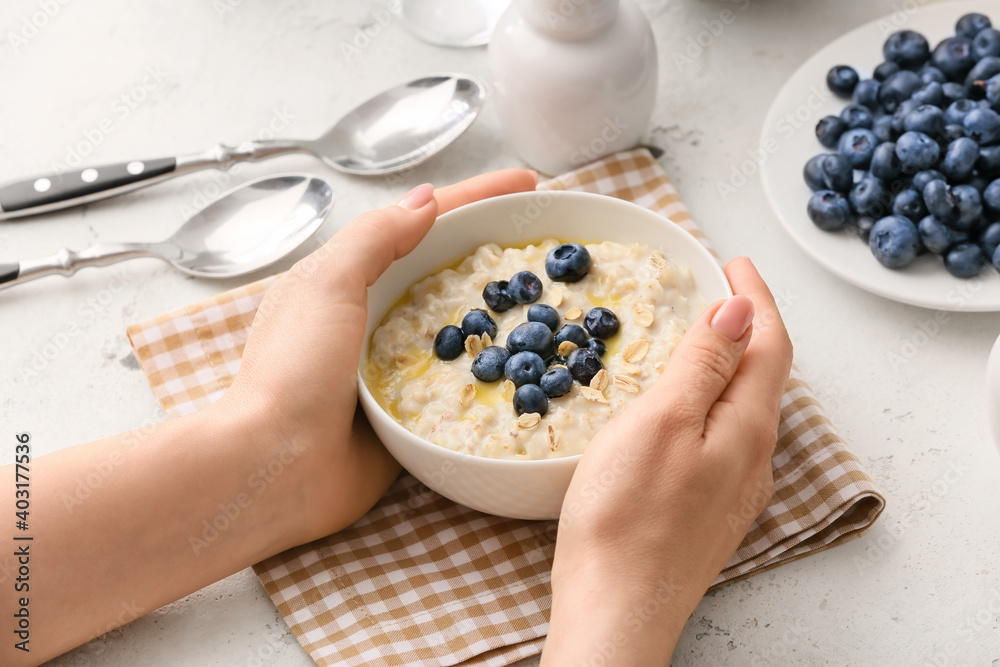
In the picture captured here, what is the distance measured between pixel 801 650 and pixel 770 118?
82 cm

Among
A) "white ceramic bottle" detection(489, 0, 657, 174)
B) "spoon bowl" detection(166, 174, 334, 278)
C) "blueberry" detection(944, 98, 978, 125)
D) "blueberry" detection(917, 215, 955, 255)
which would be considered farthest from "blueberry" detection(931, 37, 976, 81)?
"spoon bowl" detection(166, 174, 334, 278)

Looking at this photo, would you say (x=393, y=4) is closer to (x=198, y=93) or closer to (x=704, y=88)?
(x=198, y=93)

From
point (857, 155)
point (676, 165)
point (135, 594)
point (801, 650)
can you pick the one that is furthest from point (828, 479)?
point (135, 594)

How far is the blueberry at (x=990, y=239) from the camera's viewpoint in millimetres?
1186

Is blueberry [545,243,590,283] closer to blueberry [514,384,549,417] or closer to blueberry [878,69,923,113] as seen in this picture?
blueberry [514,384,549,417]

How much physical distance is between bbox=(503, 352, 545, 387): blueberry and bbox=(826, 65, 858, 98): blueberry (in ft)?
2.57

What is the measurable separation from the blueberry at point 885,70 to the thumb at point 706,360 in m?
0.70

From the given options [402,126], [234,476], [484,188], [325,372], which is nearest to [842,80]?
[484,188]

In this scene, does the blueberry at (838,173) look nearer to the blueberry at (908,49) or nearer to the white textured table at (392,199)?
the white textured table at (392,199)

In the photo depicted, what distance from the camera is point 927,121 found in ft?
4.14

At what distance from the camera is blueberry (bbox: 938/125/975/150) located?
1257 mm

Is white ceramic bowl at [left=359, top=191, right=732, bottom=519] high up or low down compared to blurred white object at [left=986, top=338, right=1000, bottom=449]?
up

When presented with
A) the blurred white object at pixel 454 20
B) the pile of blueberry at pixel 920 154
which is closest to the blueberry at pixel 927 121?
the pile of blueberry at pixel 920 154

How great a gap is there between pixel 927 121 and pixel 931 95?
0.23ft
